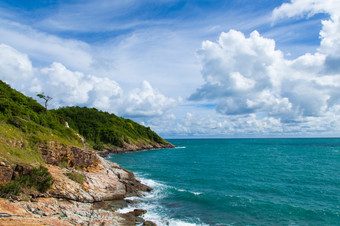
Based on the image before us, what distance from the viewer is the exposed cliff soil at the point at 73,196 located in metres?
18.4

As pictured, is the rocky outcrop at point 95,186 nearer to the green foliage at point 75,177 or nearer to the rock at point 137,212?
the green foliage at point 75,177

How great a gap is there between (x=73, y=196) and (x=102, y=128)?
320 ft

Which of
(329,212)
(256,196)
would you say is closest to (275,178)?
(256,196)

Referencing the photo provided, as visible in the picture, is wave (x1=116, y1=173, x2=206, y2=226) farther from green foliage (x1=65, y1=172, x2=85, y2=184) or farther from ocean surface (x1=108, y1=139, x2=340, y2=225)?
green foliage (x1=65, y1=172, x2=85, y2=184)

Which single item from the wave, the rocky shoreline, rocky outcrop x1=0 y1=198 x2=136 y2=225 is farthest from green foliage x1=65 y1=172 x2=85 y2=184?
the wave

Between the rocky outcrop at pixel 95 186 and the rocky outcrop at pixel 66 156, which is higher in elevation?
the rocky outcrop at pixel 66 156

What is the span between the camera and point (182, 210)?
27.8 m

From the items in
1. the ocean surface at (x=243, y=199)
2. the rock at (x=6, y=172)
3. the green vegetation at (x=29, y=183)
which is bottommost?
the ocean surface at (x=243, y=199)

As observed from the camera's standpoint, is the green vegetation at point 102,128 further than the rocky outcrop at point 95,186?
Yes

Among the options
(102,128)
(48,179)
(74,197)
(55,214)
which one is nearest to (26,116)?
(48,179)

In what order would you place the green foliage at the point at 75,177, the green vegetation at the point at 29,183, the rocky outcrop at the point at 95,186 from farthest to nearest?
the green foliage at the point at 75,177, the rocky outcrop at the point at 95,186, the green vegetation at the point at 29,183

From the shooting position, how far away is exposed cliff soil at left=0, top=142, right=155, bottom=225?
18391 mm

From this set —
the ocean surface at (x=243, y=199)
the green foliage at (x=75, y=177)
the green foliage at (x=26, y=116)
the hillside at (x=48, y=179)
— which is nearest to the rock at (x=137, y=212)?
the hillside at (x=48, y=179)

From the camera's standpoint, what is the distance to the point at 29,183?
2223 cm
